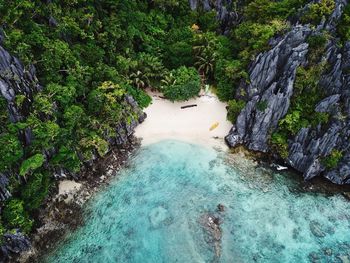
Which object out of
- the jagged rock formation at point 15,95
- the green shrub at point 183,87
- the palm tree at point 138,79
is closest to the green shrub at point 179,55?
the green shrub at point 183,87

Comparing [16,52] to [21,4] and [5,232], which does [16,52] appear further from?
[5,232]

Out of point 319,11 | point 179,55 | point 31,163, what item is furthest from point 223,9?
point 31,163

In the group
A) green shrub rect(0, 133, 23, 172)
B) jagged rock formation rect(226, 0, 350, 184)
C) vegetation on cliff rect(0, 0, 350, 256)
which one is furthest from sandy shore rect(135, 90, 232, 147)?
green shrub rect(0, 133, 23, 172)

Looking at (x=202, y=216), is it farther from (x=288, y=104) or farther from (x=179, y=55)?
(x=179, y=55)

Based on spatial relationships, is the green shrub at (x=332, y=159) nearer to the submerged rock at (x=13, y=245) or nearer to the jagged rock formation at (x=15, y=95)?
the jagged rock formation at (x=15, y=95)

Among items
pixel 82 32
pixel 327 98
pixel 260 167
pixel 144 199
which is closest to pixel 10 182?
pixel 144 199

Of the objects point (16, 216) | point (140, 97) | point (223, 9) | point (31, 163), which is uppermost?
point (223, 9)
